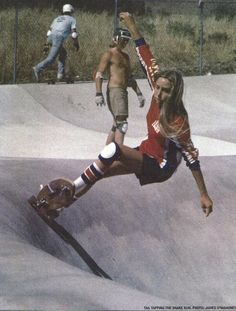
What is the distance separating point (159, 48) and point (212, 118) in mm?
3766

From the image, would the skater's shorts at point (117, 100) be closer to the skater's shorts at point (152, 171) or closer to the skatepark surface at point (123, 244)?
the skatepark surface at point (123, 244)

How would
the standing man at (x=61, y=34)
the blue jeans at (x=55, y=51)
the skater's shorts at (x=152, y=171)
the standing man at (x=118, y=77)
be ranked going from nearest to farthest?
the skater's shorts at (x=152, y=171) → the standing man at (x=118, y=77) → the standing man at (x=61, y=34) → the blue jeans at (x=55, y=51)

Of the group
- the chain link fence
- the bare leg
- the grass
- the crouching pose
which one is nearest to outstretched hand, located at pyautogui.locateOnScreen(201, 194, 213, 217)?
the crouching pose

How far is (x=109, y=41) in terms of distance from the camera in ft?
45.1

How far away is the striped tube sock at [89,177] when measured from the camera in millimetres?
4704

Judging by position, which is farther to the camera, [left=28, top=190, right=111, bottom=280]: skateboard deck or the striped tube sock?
the striped tube sock

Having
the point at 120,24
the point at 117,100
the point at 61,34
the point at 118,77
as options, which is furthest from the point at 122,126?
the point at 120,24

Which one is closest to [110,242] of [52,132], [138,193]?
[138,193]

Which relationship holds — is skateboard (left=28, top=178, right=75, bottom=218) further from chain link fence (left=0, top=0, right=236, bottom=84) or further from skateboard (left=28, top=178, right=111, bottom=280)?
chain link fence (left=0, top=0, right=236, bottom=84)

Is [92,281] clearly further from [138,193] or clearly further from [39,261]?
[138,193]

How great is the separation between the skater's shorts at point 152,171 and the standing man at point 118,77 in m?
1.55

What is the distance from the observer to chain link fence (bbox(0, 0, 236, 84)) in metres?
13.3

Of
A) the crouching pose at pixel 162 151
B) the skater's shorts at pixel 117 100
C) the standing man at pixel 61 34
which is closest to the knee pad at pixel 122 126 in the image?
the skater's shorts at pixel 117 100

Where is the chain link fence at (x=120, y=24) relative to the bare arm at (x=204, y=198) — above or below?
below
